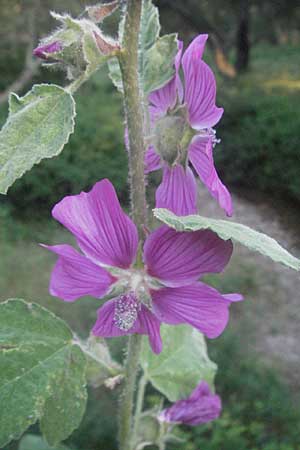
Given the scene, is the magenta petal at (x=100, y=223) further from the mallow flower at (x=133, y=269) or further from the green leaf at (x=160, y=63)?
the green leaf at (x=160, y=63)

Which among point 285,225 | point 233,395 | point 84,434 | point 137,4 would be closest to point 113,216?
point 137,4

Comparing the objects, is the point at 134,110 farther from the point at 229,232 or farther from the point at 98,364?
the point at 98,364

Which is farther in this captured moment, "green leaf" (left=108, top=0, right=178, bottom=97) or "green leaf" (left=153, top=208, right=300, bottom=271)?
"green leaf" (left=108, top=0, right=178, bottom=97)

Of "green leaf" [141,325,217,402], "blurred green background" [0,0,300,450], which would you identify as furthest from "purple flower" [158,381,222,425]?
"blurred green background" [0,0,300,450]

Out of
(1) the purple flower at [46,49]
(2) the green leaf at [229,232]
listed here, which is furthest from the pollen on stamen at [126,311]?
(1) the purple flower at [46,49]

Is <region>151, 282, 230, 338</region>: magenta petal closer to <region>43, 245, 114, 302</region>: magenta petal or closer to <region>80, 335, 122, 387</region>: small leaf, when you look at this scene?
<region>43, 245, 114, 302</region>: magenta petal

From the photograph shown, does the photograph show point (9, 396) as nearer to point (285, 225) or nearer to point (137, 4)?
point (137, 4)

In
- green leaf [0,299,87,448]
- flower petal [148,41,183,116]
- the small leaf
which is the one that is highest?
flower petal [148,41,183,116]
